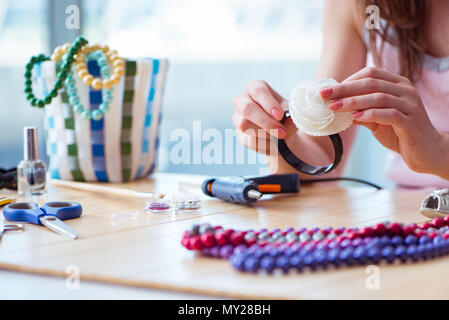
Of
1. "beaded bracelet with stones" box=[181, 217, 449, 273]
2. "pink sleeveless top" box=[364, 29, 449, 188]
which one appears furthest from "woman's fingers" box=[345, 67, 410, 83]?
"pink sleeveless top" box=[364, 29, 449, 188]

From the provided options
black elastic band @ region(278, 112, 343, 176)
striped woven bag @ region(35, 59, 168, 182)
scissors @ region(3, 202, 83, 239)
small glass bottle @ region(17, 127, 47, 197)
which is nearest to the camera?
scissors @ region(3, 202, 83, 239)

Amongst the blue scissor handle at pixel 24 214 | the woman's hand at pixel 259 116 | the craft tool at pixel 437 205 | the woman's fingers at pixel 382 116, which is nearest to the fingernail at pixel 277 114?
the woman's hand at pixel 259 116

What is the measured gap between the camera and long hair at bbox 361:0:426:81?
0.92 metres

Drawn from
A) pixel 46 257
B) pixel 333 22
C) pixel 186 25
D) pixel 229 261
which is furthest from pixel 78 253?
pixel 186 25

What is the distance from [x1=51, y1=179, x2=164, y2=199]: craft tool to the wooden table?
17mm

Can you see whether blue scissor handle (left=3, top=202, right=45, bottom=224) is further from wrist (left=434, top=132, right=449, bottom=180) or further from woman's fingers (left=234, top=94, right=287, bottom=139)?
wrist (left=434, top=132, right=449, bottom=180)

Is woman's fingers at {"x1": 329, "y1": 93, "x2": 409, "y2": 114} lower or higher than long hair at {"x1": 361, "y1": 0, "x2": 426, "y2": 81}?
lower

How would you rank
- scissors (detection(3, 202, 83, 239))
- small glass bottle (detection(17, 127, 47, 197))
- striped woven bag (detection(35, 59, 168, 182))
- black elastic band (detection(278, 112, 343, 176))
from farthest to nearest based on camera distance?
1. striped woven bag (detection(35, 59, 168, 182))
2. small glass bottle (detection(17, 127, 47, 197))
3. black elastic band (detection(278, 112, 343, 176))
4. scissors (detection(3, 202, 83, 239))

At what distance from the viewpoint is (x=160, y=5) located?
6.25ft

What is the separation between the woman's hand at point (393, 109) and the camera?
0.61m

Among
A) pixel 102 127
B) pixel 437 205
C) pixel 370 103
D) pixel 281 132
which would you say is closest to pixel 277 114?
pixel 281 132

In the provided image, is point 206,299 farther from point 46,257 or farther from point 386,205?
point 386,205

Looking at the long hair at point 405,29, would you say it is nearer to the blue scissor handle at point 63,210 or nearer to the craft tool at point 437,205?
the craft tool at point 437,205
